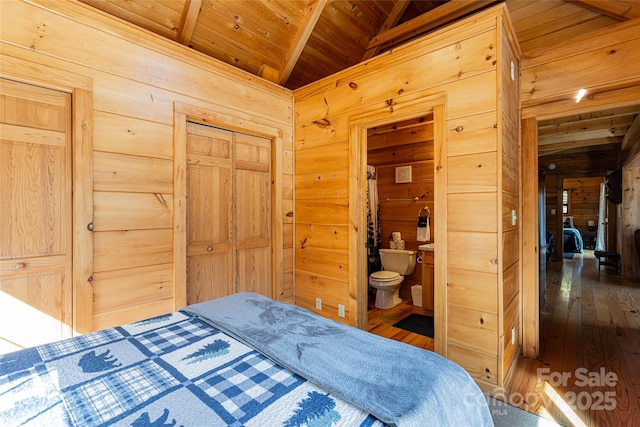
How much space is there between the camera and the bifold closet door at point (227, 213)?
7.98 feet

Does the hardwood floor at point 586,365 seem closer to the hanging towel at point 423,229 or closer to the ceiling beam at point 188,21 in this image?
the hanging towel at point 423,229

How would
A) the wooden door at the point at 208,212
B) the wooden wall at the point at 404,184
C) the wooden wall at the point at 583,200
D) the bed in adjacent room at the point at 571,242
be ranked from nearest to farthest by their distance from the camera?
the wooden door at the point at 208,212, the wooden wall at the point at 404,184, the bed in adjacent room at the point at 571,242, the wooden wall at the point at 583,200

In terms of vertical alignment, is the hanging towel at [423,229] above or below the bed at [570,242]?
above

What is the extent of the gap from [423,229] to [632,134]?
3427 millimetres

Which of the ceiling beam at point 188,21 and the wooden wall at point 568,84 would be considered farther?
the ceiling beam at point 188,21

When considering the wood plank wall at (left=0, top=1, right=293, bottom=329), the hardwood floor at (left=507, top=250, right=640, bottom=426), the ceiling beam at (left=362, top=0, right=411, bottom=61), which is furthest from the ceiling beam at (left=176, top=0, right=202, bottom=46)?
the hardwood floor at (left=507, top=250, right=640, bottom=426)

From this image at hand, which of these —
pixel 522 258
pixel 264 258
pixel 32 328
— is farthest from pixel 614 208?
pixel 32 328

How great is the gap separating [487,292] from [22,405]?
2.27 metres

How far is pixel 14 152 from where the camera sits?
5.40 ft

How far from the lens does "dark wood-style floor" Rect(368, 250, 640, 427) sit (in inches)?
71.8

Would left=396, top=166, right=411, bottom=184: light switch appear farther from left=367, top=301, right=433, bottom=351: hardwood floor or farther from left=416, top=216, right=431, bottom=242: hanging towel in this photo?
left=367, top=301, right=433, bottom=351: hardwood floor

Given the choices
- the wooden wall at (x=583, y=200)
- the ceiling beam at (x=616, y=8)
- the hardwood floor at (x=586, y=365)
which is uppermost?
the ceiling beam at (x=616, y=8)

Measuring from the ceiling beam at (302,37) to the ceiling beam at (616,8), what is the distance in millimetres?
2044

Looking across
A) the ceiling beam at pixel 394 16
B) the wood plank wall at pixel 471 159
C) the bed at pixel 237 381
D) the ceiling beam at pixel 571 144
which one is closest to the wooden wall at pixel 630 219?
the ceiling beam at pixel 571 144
